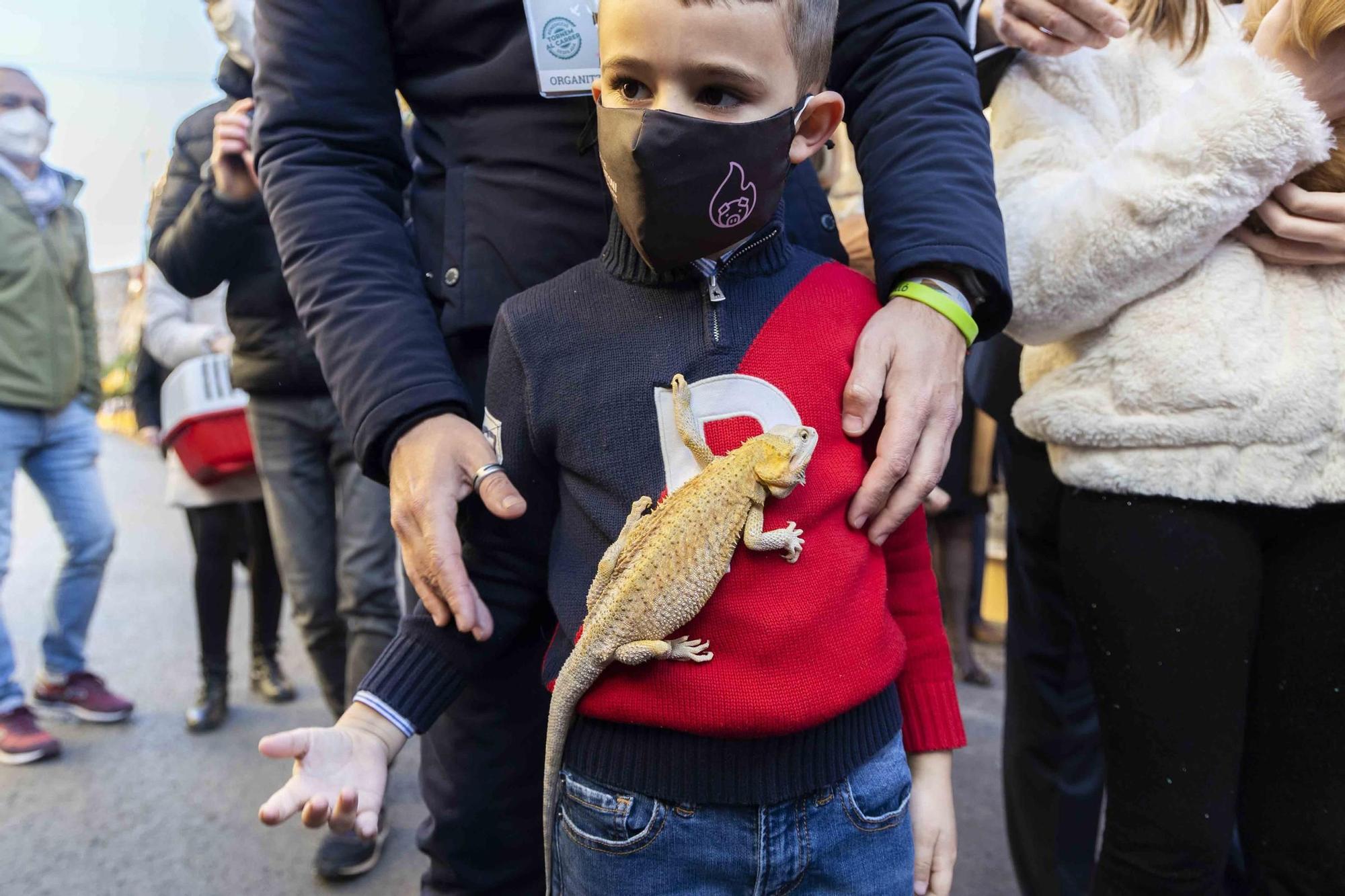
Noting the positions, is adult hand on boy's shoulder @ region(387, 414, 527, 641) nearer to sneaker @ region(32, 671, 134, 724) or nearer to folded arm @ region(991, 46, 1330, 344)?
folded arm @ region(991, 46, 1330, 344)

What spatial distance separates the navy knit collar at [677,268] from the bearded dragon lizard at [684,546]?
154mm

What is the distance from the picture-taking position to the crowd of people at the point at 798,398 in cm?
107

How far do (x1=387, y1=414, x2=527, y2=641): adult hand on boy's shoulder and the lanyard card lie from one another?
1.72ft

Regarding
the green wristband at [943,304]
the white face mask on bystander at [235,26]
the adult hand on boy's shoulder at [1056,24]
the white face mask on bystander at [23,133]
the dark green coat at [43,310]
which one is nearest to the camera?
the green wristband at [943,304]

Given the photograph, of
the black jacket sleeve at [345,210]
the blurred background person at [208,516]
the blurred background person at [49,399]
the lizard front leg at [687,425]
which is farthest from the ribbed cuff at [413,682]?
the blurred background person at [49,399]

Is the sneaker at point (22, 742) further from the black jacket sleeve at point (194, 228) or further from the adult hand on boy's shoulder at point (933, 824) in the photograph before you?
the adult hand on boy's shoulder at point (933, 824)

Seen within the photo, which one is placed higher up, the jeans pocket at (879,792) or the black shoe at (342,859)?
the jeans pocket at (879,792)

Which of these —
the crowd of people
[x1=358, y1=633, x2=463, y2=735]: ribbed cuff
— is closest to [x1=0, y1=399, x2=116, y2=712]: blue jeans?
the crowd of people

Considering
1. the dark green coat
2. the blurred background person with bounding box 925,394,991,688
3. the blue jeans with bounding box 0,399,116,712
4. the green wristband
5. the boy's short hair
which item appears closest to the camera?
the boy's short hair

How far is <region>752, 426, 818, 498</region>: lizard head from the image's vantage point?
1.05 meters

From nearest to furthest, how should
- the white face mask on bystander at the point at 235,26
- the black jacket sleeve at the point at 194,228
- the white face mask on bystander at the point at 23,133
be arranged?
the black jacket sleeve at the point at 194,228
the white face mask on bystander at the point at 235,26
the white face mask on bystander at the point at 23,133

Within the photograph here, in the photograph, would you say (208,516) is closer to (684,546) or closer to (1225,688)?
(684,546)

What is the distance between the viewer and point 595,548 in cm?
114

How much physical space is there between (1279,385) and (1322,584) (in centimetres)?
32
